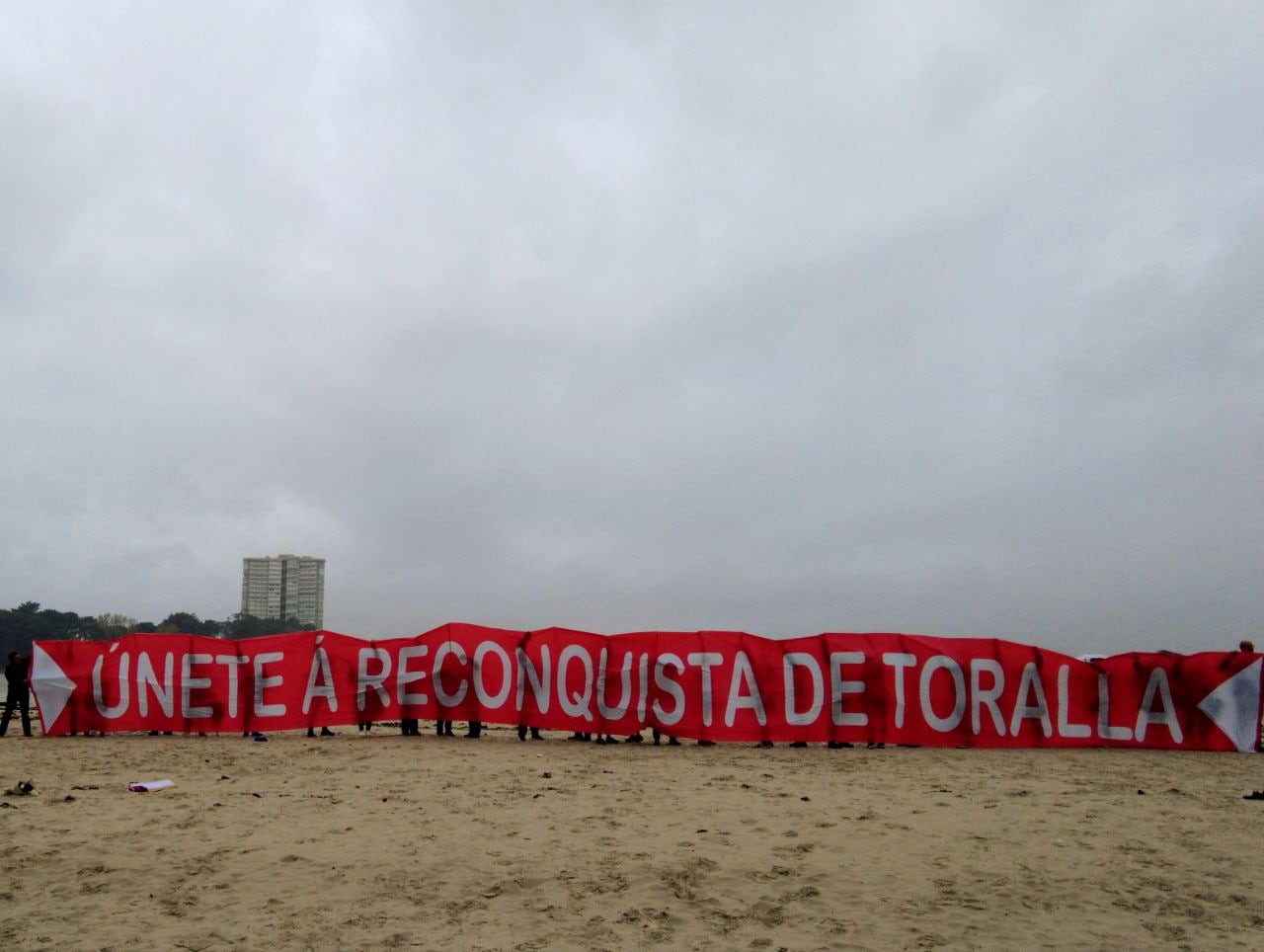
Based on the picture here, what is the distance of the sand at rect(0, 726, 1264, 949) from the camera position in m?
7.77

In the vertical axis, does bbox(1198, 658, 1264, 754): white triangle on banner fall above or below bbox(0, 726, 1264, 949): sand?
above

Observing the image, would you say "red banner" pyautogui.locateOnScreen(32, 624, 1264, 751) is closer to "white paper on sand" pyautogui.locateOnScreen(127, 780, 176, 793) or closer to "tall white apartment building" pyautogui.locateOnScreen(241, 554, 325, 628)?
"white paper on sand" pyautogui.locateOnScreen(127, 780, 176, 793)

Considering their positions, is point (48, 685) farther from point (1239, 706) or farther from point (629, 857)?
point (1239, 706)

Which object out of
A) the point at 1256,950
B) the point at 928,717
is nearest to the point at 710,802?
the point at 1256,950

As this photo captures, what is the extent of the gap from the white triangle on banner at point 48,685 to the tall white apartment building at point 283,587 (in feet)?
367

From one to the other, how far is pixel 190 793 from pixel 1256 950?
12.2 m

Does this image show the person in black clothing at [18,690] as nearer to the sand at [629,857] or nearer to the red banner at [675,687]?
the red banner at [675,687]

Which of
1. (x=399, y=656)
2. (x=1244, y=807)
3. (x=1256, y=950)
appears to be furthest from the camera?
(x=399, y=656)

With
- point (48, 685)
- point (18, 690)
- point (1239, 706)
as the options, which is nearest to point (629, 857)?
point (1239, 706)

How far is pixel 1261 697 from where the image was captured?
18.0m

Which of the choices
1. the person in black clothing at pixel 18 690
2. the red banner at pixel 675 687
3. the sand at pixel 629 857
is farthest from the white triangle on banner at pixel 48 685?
the sand at pixel 629 857

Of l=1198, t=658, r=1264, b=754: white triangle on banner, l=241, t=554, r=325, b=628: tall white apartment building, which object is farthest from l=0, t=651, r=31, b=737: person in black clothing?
l=241, t=554, r=325, b=628: tall white apartment building

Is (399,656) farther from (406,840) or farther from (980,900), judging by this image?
(980,900)

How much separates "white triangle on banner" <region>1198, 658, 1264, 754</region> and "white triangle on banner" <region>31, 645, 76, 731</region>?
895 inches
